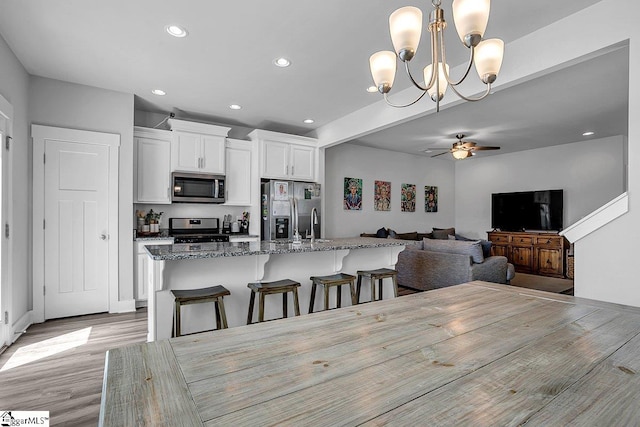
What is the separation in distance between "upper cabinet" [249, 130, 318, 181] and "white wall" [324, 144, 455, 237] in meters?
0.96

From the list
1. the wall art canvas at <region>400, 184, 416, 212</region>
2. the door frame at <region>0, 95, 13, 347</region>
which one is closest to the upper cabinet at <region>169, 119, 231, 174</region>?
the door frame at <region>0, 95, 13, 347</region>

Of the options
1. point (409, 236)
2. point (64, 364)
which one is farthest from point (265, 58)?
point (409, 236)

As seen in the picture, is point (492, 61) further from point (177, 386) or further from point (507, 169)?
point (507, 169)

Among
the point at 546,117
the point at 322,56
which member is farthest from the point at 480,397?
the point at 546,117

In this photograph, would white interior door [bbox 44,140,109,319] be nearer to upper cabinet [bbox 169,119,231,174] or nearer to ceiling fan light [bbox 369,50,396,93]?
upper cabinet [bbox 169,119,231,174]

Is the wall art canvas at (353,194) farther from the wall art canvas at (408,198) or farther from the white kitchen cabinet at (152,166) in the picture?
the white kitchen cabinet at (152,166)

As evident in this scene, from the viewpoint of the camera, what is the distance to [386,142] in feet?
21.3

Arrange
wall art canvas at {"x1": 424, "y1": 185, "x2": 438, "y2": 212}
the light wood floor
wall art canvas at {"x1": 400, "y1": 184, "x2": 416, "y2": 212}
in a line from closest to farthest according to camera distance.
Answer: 1. the light wood floor
2. wall art canvas at {"x1": 400, "y1": 184, "x2": 416, "y2": 212}
3. wall art canvas at {"x1": 424, "y1": 185, "x2": 438, "y2": 212}

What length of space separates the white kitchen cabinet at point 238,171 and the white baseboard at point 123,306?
1765mm

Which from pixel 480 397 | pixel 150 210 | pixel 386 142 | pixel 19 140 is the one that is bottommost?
pixel 480 397

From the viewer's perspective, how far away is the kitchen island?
244cm

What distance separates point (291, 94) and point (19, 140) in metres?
2.78

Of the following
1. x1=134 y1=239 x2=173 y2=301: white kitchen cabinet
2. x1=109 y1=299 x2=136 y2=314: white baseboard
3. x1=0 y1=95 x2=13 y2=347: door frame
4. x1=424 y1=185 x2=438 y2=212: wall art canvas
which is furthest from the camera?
x1=424 y1=185 x2=438 y2=212: wall art canvas

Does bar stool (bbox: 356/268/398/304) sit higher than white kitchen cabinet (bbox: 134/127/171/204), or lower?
lower
